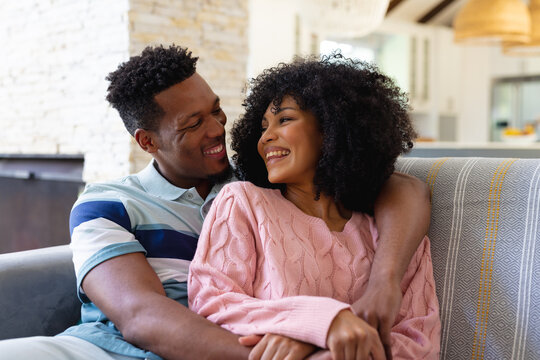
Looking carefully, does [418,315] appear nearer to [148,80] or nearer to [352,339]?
[352,339]

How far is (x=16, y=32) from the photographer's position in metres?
3.81

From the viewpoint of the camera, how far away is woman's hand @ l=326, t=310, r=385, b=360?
998 mm

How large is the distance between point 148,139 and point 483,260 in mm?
939

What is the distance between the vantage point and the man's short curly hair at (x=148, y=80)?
1604 millimetres

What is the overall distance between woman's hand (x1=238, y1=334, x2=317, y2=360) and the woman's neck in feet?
1.21

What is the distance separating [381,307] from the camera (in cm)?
112

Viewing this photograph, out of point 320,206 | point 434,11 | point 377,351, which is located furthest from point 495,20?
point 434,11

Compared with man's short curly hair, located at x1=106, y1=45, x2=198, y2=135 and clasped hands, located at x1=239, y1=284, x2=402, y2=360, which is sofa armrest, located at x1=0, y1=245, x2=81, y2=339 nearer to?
man's short curly hair, located at x1=106, y1=45, x2=198, y2=135

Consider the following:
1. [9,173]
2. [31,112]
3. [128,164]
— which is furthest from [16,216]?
[128,164]

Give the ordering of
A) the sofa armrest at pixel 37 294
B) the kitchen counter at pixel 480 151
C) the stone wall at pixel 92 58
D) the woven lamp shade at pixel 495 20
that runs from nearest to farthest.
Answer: the sofa armrest at pixel 37 294
the kitchen counter at pixel 480 151
the stone wall at pixel 92 58
the woven lamp shade at pixel 495 20

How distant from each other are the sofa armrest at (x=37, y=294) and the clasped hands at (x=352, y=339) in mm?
736

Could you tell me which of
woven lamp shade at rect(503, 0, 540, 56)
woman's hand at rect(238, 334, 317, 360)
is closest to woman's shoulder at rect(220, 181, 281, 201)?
woman's hand at rect(238, 334, 317, 360)

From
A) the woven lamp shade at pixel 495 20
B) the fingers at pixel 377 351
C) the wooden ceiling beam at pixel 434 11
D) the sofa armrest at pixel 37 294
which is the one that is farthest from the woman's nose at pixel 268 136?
the wooden ceiling beam at pixel 434 11

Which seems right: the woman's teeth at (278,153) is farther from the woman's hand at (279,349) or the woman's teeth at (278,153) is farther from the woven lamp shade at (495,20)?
the woven lamp shade at (495,20)
